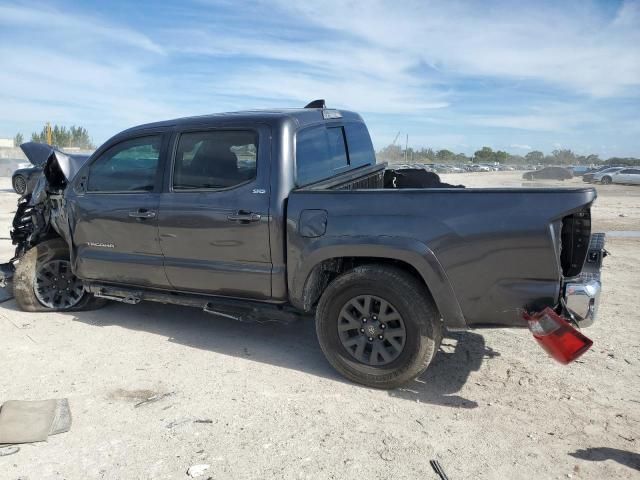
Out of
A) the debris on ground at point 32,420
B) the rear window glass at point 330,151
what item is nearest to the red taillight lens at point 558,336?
the rear window glass at point 330,151

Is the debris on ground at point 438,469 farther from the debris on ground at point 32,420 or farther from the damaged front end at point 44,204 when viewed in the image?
the damaged front end at point 44,204

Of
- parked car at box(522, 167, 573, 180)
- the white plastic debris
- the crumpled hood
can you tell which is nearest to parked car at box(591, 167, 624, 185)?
parked car at box(522, 167, 573, 180)

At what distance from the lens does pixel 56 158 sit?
507cm

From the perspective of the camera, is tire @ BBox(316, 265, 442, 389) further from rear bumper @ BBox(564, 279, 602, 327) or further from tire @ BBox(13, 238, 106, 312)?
tire @ BBox(13, 238, 106, 312)

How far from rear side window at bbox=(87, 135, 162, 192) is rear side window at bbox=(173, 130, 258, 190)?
0.28 meters

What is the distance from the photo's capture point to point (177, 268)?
4293 mm

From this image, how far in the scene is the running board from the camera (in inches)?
157

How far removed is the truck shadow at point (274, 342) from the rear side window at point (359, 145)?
1.68m

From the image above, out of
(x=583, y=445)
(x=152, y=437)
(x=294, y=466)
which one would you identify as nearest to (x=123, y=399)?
(x=152, y=437)

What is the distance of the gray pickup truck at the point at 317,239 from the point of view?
314 cm

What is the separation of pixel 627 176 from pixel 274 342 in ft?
121

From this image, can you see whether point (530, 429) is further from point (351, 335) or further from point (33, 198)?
point (33, 198)

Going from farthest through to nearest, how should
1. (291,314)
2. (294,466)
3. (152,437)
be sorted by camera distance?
(291,314), (152,437), (294,466)

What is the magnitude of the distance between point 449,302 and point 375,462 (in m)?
1.09
